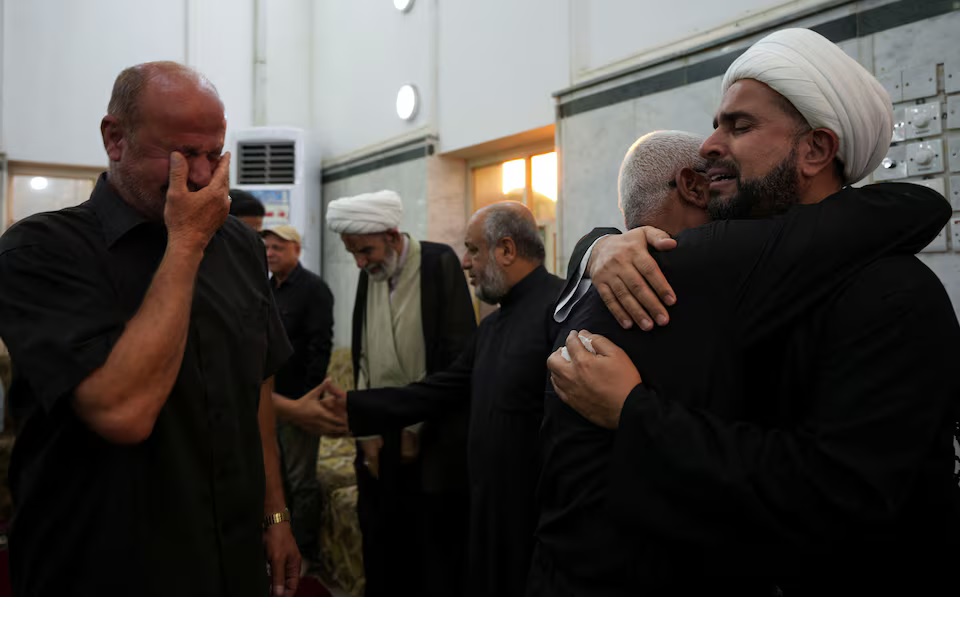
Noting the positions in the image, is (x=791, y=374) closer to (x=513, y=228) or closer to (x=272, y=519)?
(x=272, y=519)

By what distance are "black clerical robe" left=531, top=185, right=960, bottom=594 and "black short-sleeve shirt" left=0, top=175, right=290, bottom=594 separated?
0.81 m

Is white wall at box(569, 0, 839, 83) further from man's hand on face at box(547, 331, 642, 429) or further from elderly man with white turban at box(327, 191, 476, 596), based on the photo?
man's hand on face at box(547, 331, 642, 429)

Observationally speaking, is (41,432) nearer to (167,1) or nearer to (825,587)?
(825,587)

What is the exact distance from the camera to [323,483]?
441cm

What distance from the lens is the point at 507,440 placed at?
231 centimetres

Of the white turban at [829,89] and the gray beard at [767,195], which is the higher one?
the white turban at [829,89]

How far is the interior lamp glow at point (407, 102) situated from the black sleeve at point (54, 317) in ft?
15.6

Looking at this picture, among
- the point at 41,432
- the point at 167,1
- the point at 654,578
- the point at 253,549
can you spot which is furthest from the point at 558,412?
the point at 167,1

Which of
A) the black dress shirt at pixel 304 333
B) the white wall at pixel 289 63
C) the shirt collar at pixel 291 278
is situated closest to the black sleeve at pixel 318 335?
the black dress shirt at pixel 304 333

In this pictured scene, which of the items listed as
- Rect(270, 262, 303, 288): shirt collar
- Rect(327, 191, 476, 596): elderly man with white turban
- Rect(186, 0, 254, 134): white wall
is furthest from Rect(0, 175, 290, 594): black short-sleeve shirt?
Rect(186, 0, 254, 134): white wall

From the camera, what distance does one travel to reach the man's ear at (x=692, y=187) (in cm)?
158

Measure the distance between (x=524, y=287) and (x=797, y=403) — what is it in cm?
163

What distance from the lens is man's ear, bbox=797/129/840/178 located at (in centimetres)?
120

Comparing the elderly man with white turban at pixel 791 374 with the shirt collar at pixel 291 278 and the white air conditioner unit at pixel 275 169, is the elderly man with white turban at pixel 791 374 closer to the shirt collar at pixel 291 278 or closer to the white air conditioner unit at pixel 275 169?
the shirt collar at pixel 291 278
